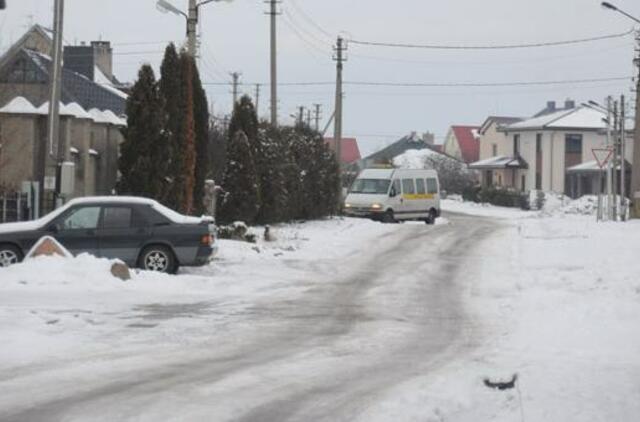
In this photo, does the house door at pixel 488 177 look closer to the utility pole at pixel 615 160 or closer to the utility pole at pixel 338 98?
the utility pole at pixel 615 160

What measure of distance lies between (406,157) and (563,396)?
97314 mm

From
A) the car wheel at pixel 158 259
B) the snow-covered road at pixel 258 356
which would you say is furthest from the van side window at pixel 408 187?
the car wheel at pixel 158 259

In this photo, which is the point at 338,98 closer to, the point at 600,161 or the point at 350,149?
the point at 600,161

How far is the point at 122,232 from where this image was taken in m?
19.0

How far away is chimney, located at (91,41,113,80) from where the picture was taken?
196ft

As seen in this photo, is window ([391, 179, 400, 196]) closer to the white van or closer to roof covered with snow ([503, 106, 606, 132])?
the white van

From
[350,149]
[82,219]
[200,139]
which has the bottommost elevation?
[82,219]

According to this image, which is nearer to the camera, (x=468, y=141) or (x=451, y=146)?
(x=468, y=141)

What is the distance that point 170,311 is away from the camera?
14562 mm

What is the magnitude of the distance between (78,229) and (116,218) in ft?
2.36

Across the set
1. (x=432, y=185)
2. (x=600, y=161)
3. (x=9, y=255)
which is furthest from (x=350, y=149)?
(x=9, y=255)

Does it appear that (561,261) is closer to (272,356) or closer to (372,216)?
(272,356)

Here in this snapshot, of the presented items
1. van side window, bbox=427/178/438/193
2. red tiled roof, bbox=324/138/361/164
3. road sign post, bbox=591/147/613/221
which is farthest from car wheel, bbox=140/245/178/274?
red tiled roof, bbox=324/138/361/164

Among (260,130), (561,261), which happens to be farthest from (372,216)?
(561,261)
